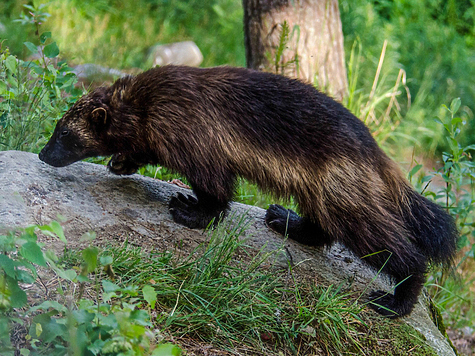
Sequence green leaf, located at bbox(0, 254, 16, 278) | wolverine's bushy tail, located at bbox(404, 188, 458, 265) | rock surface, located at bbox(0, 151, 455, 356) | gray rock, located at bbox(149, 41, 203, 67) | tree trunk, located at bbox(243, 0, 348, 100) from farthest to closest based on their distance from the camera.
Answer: gray rock, located at bbox(149, 41, 203, 67) → tree trunk, located at bbox(243, 0, 348, 100) → wolverine's bushy tail, located at bbox(404, 188, 458, 265) → rock surface, located at bbox(0, 151, 455, 356) → green leaf, located at bbox(0, 254, 16, 278)

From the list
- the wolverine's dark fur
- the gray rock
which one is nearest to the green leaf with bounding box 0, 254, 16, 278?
the wolverine's dark fur

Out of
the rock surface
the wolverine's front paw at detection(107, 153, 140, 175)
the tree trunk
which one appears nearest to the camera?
the rock surface

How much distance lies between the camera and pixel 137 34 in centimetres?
884

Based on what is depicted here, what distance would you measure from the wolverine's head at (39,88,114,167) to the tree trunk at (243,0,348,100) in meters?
2.28

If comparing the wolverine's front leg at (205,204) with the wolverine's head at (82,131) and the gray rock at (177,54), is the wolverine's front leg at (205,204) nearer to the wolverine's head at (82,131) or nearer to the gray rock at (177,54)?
the wolverine's head at (82,131)

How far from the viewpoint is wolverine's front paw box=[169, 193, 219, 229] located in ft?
10.8

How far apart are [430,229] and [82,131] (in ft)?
7.80

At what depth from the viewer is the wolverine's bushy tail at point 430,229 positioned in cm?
328

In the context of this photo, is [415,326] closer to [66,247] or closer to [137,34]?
[66,247]

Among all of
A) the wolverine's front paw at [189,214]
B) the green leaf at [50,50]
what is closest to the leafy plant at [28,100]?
the green leaf at [50,50]

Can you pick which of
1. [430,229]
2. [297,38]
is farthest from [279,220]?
[297,38]

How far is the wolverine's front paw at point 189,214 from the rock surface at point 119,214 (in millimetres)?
47

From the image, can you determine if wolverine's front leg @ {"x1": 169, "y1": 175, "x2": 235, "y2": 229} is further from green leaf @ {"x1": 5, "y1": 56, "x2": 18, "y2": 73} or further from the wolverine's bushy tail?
green leaf @ {"x1": 5, "y1": 56, "x2": 18, "y2": 73}

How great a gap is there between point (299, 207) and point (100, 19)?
6.95 meters
